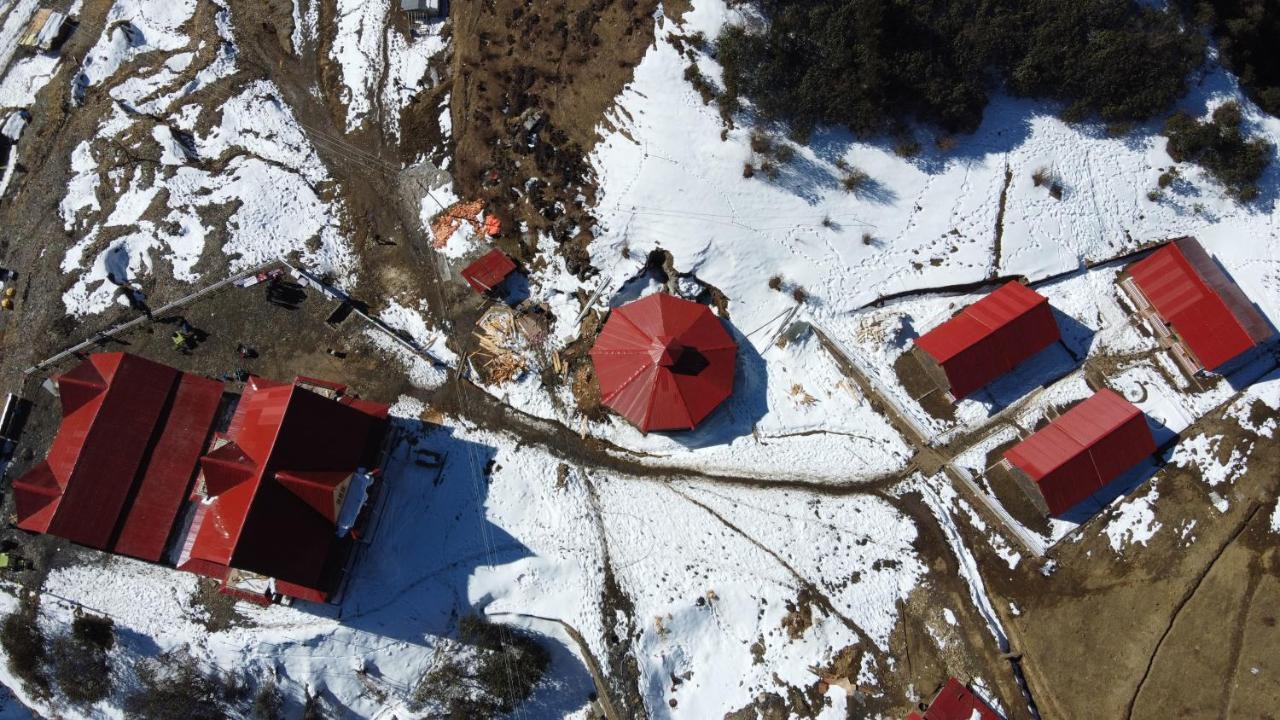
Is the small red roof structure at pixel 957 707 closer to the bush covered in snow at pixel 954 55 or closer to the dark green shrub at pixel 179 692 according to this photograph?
the bush covered in snow at pixel 954 55

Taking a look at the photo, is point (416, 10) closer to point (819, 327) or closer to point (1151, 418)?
point (819, 327)

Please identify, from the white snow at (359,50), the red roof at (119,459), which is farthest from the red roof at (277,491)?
the white snow at (359,50)

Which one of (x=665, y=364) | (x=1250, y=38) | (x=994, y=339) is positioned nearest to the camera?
(x=665, y=364)

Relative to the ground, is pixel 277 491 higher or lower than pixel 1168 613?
lower

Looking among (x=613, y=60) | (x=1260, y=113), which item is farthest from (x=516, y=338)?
(x=1260, y=113)

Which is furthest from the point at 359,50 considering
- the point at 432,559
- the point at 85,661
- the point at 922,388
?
the point at 922,388

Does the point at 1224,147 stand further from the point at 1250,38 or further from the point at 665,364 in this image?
the point at 665,364
